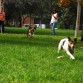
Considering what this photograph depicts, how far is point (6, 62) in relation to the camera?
13625 mm

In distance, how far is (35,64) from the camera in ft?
44.1

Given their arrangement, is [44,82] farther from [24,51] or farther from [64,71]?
[24,51]

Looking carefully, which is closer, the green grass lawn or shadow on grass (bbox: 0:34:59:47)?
the green grass lawn

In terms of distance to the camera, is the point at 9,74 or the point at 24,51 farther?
the point at 24,51

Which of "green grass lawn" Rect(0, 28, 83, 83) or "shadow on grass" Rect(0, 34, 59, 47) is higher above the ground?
"green grass lawn" Rect(0, 28, 83, 83)

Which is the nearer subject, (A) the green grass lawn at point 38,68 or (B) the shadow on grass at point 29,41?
(A) the green grass lawn at point 38,68

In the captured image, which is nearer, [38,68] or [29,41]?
[38,68]

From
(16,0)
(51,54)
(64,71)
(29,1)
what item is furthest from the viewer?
(29,1)

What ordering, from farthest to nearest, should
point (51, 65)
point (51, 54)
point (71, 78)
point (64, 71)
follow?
point (51, 54) → point (51, 65) → point (64, 71) → point (71, 78)

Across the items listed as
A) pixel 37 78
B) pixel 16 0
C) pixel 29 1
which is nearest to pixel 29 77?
pixel 37 78

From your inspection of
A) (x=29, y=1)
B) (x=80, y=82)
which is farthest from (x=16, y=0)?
(x=80, y=82)

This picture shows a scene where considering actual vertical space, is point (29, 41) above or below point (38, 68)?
below

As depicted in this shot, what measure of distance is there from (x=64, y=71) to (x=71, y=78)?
3.72 ft

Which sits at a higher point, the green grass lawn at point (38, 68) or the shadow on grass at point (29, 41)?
the green grass lawn at point (38, 68)
